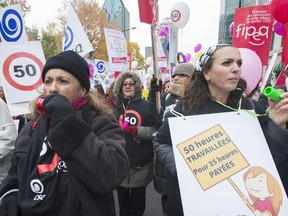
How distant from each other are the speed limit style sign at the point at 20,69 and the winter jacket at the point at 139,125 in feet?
3.50

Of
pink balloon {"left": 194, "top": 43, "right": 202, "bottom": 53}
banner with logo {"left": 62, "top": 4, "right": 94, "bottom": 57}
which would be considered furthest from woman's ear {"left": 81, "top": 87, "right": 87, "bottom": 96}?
pink balloon {"left": 194, "top": 43, "right": 202, "bottom": 53}

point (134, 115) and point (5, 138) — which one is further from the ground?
point (5, 138)

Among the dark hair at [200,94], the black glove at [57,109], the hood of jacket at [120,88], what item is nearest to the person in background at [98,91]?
the hood of jacket at [120,88]

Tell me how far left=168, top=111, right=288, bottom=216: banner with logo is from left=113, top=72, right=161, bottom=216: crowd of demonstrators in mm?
1552

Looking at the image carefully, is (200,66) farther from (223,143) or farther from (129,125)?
(129,125)

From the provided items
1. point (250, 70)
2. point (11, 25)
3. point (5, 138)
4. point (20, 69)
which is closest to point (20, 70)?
point (20, 69)

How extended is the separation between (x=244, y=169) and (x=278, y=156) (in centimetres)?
32

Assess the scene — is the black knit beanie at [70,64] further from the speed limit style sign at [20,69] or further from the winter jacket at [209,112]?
the speed limit style sign at [20,69]

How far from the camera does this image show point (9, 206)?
155 centimetres

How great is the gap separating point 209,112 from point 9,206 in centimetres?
129

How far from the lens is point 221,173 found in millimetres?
1383

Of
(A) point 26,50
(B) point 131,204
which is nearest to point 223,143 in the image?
(B) point 131,204

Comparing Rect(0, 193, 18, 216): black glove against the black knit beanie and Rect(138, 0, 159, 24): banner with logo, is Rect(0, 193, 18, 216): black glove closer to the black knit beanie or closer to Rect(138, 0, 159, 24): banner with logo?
the black knit beanie

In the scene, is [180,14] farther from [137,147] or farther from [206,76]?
[206,76]
